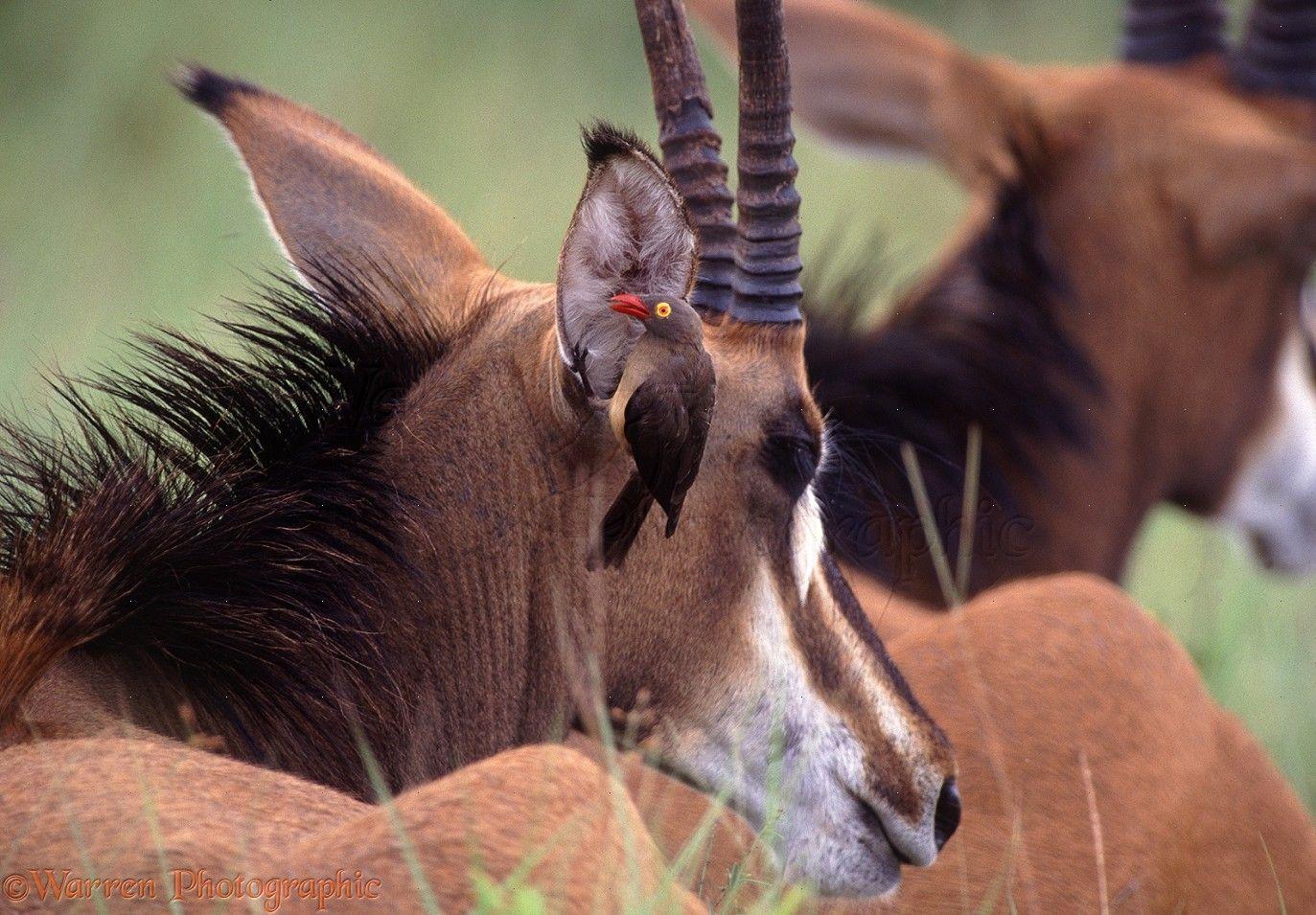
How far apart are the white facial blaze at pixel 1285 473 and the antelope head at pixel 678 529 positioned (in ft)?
9.87

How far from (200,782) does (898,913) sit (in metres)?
1.56

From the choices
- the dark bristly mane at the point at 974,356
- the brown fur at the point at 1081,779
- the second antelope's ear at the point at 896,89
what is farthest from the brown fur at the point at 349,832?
the second antelope's ear at the point at 896,89

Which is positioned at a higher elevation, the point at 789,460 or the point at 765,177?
the point at 765,177

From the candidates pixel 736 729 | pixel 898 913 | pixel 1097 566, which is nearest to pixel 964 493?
pixel 1097 566

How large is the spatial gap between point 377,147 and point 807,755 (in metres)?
5.04

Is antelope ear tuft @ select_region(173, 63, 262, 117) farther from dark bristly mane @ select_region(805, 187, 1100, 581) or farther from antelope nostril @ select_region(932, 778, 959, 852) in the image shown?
dark bristly mane @ select_region(805, 187, 1100, 581)

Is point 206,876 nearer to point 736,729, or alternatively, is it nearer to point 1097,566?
point 736,729

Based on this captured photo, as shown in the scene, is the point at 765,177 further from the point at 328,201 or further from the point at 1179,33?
the point at 1179,33

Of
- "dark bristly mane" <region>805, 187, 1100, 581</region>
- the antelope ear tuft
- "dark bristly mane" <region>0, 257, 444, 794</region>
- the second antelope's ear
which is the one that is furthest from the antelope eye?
the second antelope's ear

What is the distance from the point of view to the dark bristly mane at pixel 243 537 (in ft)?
8.36

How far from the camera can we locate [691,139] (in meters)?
3.06

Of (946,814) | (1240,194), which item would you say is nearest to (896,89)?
(1240,194)

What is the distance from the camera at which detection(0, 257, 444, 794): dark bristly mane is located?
2.55 m

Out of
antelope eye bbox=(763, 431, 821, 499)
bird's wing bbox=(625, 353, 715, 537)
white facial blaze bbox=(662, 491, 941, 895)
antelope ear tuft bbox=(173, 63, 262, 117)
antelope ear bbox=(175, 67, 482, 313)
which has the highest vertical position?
antelope ear tuft bbox=(173, 63, 262, 117)
